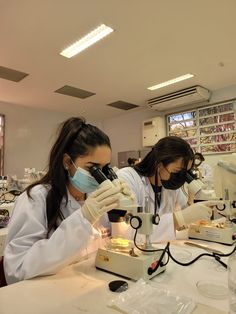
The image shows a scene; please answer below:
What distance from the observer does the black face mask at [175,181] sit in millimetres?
1565

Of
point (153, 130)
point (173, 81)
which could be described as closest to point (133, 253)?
point (173, 81)

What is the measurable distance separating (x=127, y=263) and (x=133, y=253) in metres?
0.05

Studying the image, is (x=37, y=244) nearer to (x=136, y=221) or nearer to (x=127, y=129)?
(x=136, y=221)

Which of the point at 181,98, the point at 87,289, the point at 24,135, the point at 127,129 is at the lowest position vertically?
the point at 87,289

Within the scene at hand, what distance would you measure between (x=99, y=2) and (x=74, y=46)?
79 centimetres

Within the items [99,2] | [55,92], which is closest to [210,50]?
[99,2]

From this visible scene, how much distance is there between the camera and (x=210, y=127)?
4320 mm

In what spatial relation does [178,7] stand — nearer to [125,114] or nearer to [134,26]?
[134,26]

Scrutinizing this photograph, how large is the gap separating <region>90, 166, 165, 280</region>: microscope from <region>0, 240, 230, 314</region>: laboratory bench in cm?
3

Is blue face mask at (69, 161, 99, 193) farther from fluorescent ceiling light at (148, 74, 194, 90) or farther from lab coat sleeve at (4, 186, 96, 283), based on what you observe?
fluorescent ceiling light at (148, 74, 194, 90)

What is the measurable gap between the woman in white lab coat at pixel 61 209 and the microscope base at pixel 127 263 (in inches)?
3.5

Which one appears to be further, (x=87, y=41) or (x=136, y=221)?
(x=87, y=41)

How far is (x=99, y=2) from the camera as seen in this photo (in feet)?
6.84

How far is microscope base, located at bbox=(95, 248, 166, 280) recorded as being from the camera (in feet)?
2.75
